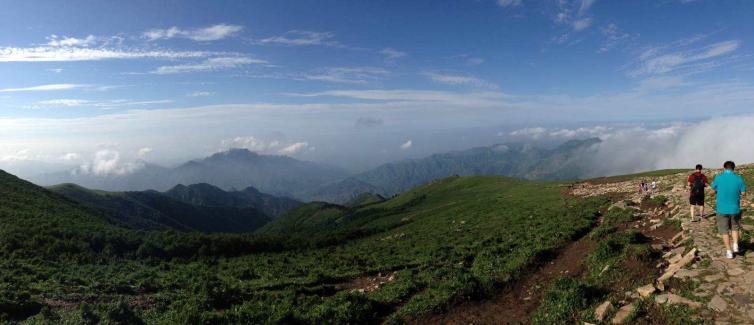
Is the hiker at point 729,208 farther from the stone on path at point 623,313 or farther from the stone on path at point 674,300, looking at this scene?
the stone on path at point 623,313

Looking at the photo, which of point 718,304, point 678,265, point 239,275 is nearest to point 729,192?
point 678,265

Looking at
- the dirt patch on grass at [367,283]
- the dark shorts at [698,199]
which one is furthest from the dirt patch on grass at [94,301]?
the dark shorts at [698,199]

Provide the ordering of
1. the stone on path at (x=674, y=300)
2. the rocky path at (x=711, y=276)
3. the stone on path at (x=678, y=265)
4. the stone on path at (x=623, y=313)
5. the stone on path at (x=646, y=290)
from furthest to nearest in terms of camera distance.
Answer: the stone on path at (x=678, y=265)
the stone on path at (x=646, y=290)
the stone on path at (x=623, y=313)
the stone on path at (x=674, y=300)
the rocky path at (x=711, y=276)

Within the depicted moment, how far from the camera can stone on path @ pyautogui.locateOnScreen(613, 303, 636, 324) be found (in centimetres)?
969

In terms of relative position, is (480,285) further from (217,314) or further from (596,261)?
(217,314)

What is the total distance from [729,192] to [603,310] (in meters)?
7.23

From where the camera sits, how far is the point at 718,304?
9258 mm

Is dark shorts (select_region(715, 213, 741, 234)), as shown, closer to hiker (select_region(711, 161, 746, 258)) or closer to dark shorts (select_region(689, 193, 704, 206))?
hiker (select_region(711, 161, 746, 258))

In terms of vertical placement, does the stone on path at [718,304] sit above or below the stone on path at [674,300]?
above

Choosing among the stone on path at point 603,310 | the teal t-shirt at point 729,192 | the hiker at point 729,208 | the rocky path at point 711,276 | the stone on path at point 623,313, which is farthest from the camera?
the teal t-shirt at point 729,192

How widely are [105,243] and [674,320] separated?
172 ft

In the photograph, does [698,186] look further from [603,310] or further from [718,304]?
[603,310]

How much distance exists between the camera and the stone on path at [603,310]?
10086mm

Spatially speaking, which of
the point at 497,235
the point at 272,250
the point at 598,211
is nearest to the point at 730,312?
the point at 497,235
